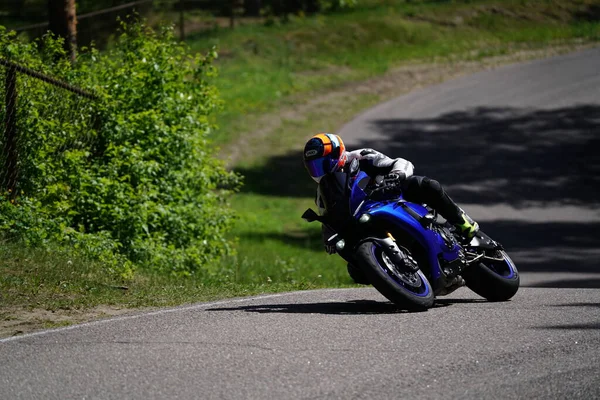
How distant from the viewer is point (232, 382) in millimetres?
6840

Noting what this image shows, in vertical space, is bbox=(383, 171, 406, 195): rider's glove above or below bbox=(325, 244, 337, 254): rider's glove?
above

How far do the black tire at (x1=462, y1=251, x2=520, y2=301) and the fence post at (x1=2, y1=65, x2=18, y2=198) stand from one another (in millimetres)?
5576

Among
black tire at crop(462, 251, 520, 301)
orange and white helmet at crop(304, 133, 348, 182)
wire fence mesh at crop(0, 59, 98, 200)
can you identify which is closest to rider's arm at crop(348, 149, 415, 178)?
orange and white helmet at crop(304, 133, 348, 182)

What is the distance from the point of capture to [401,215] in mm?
9367

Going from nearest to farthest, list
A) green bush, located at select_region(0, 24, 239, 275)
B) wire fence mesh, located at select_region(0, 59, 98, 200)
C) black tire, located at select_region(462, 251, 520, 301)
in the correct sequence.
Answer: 1. black tire, located at select_region(462, 251, 520, 301)
2. wire fence mesh, located at select_region(0, 59, 98, 200)
3. green bush, located at select_region(0, 24, 239, 275)

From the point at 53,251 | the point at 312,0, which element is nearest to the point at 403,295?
the point at 53,251

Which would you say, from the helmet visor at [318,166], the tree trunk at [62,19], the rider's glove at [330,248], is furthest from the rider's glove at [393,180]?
the tree trunk at [62,19]

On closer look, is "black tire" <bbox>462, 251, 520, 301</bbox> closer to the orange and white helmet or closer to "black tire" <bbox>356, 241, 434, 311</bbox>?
"black tire" <bbox>356, 241, 434, 311</bbox>

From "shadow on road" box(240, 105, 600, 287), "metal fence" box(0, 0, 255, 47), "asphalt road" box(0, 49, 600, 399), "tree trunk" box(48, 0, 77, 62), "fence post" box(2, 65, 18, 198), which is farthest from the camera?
"metal fence" box(0, 0, 255, 47)

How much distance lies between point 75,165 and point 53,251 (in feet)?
5.24

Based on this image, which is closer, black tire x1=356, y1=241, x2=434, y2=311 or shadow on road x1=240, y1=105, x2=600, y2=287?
black tire x1=356, y1=241, x2=434, y2=311

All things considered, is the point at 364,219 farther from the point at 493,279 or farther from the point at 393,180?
the point at 493,279

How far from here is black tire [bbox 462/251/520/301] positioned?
10250mm

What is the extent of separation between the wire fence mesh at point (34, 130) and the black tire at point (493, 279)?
539 cm
